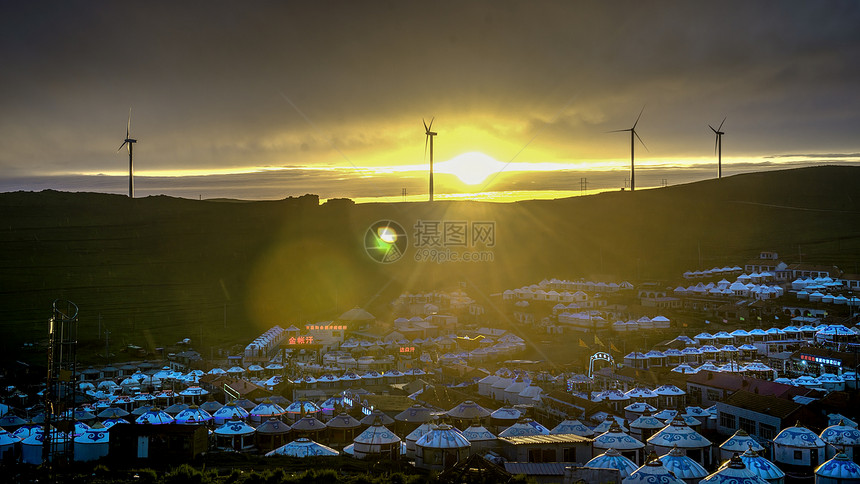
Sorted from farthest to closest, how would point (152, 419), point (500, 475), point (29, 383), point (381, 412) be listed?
point (29, 383) → point (381, 412) → point (152, 419) → point (500, 475)

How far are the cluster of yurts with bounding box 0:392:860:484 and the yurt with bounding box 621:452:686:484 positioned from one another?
22 mm

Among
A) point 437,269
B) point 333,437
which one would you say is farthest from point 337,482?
point 437,269

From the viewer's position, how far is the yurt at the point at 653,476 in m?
14.8

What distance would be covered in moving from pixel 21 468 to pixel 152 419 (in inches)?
206

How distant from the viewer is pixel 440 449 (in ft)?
61.1

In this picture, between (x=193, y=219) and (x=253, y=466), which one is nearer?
(x=253, y=466)

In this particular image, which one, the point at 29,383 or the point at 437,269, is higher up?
the point at 437,269

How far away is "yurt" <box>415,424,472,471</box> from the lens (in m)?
18.5

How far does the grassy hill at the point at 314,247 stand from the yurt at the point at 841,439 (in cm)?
3950

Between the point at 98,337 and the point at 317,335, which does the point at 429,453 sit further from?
the point at 98,337

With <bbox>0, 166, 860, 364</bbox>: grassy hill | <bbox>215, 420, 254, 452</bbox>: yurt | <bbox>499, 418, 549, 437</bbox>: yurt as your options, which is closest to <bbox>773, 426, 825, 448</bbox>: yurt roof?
<bbox>499, 418, 549, 437</bbox>: yurt

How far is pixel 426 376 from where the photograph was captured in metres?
35.4

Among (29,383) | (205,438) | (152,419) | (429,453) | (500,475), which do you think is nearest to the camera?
(500,475)

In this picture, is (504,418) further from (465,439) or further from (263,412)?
(263,412)
